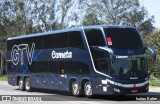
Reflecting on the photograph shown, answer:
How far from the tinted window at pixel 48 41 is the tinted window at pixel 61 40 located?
0.59m

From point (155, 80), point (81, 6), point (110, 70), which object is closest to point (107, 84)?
point (110, 70)

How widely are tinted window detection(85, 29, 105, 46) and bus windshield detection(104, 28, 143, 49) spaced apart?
369mm

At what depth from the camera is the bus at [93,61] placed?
1992cm

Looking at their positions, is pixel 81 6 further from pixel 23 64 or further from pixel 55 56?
pixel 55 56

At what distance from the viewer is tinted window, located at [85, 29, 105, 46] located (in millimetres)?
20562

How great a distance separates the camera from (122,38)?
812 inches

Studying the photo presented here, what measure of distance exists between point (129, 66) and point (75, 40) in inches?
145

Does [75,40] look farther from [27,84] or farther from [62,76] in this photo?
[27,84]

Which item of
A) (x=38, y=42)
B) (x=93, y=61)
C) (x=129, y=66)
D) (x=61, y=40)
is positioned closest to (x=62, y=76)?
(x=61, y=40)

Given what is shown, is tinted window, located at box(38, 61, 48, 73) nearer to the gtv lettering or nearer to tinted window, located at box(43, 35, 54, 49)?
tinted window, located at box(43, 35, 54, 49)

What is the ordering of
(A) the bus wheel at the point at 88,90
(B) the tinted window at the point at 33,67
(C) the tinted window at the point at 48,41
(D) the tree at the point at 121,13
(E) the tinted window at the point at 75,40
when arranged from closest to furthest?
(A) the bus wheel at the point at 88,90, (E) the tinted window at the point at 75,40, (C) the tinted window at the point at 48,41, (B) the tinted window at the point at 33,67, (D) the tree at the point at 121,13

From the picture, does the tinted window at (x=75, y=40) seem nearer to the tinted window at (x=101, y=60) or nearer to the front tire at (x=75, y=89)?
the tinted window at (x=101, y=60)

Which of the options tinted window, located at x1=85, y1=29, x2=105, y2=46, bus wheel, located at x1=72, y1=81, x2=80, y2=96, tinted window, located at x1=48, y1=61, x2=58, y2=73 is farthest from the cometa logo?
tinted window, located at x1=85, y1=29, x2=105, y2=46

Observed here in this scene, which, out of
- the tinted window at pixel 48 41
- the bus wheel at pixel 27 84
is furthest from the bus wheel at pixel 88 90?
the bus wheel at pixel 27 84
